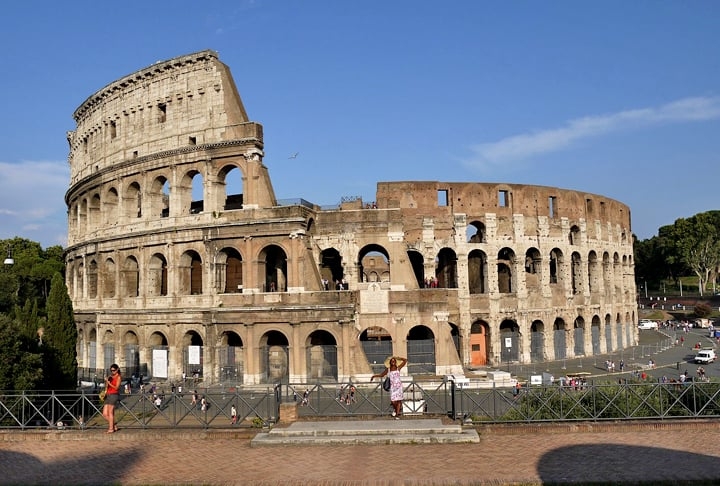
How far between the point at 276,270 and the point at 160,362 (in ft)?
26.9

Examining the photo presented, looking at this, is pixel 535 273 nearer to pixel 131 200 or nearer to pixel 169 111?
pixel 169 111

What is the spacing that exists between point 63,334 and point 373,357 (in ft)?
52.8

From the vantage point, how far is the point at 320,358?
31797 millimetres

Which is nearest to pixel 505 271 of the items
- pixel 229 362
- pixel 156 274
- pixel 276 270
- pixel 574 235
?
pixel 574 235

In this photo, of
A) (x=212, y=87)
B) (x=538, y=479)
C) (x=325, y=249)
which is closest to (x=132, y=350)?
(x=325, y=249)

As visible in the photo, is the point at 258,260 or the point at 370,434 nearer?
the point at 370,434

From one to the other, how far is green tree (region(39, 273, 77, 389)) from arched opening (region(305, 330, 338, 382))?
11.4 meters

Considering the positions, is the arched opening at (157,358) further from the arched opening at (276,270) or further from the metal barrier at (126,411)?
the arched opening at (276,270)

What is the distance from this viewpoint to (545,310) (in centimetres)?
4125

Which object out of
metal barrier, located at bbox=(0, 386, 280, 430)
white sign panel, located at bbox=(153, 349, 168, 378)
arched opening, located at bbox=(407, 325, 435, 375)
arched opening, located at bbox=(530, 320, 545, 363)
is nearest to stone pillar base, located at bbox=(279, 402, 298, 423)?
metal barrier, located at bbox=(0, 386, 280, 430)

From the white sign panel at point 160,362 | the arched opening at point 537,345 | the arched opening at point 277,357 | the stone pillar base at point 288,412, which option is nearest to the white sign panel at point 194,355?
the white sign panel at point 160,362

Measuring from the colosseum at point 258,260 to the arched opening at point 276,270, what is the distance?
0.09 meters

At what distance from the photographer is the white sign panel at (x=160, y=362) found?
107ft

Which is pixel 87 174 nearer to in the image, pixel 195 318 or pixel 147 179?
pixel 147 179
